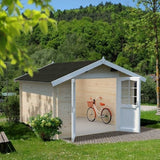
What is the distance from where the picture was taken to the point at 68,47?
47781 mm

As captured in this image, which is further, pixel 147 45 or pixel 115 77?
pixel 147 45

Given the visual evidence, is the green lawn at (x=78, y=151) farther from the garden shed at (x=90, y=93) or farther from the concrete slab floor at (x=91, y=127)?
the concrete slab floor at (x=91, y=127)

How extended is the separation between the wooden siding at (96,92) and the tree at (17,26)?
424 inches

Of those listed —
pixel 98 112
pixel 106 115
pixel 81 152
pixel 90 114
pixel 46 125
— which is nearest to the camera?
pixel 81 152

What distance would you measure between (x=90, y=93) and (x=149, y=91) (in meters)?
12.2

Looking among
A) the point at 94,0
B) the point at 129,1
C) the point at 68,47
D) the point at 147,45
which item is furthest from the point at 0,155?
the point at 94,0

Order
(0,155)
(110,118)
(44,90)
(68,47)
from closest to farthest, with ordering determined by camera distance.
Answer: (0,155)
(44,90)
(110,118)
(68,47)

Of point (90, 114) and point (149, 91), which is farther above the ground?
point (149, 91)

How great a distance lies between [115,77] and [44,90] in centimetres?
310

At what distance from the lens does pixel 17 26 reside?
1740mm

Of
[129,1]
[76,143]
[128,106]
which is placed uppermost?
[129,1]

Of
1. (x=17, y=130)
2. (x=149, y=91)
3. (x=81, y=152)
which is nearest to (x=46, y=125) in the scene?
(x=81, y=152)

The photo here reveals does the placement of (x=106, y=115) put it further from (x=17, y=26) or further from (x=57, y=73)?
(x=17, y=26)

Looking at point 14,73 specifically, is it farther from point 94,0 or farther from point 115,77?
point 94,0
